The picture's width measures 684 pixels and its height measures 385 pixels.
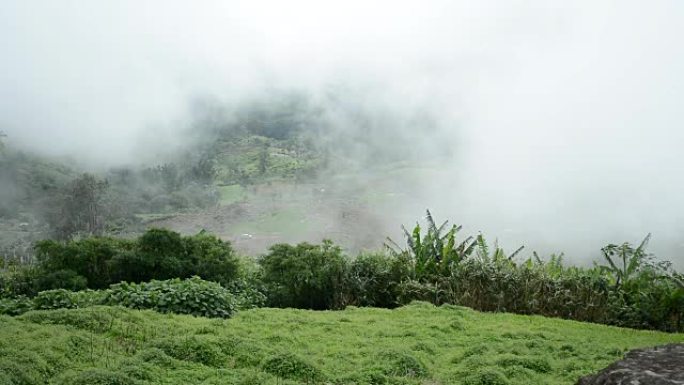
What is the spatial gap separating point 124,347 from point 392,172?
34563 millimetres

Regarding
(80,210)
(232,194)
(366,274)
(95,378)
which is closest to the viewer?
(95,378)

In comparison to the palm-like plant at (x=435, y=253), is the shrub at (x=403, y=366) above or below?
below

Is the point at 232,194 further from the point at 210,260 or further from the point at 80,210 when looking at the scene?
the point at 210,260

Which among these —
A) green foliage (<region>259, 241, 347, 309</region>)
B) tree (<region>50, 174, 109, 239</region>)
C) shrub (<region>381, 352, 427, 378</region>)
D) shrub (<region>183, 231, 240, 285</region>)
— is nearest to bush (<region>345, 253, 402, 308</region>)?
green foliage (<region>259, 241, 347, 309</region>)

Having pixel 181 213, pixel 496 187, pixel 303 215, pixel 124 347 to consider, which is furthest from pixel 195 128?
pixel 124 347

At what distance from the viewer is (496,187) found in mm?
33844

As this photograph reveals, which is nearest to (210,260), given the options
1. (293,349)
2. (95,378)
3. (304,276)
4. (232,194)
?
(304,276)

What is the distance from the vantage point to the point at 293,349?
742cm

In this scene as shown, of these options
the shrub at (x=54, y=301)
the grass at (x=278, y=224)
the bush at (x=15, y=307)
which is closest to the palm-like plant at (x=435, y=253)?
the shrub at (x=54, y=301)

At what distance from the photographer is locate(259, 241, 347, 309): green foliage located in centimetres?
1231

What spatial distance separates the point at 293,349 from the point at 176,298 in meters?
3.07

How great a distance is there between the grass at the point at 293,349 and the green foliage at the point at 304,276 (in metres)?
2.65

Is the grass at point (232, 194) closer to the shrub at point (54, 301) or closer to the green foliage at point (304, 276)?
the green foliage at point (304, 276)

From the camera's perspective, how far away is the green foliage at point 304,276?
485 inches
